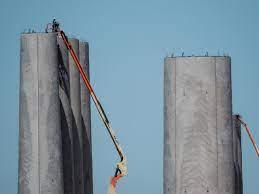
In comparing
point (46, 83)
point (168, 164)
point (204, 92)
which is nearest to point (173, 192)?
point (168, 164)

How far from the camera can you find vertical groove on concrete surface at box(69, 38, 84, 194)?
8631 cm

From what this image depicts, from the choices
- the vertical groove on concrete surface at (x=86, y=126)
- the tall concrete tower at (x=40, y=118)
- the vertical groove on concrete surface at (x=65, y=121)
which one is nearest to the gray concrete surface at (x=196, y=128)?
the vertical groove on concrete surface at (x=65, y=121)

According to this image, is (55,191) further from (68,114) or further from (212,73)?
(212,73)

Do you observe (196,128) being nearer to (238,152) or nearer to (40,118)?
(40,118)

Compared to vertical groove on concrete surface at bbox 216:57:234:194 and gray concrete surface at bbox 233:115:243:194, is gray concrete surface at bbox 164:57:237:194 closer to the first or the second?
vertical groove on concrete surface at bbox 216:57:234:194

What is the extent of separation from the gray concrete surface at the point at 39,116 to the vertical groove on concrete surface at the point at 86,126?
15557 mm

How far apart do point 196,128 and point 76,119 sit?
1037 cm

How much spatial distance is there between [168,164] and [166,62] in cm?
674

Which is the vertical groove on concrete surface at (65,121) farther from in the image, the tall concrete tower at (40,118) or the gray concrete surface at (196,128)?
the gray concrete surface at (196,128)

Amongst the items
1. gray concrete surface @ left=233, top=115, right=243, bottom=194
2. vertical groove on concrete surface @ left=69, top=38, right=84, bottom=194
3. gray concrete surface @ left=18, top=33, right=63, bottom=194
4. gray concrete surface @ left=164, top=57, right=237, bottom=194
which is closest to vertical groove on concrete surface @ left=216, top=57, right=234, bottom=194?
gray concrete surface @ left=164, top=57, right=237, bottom=194

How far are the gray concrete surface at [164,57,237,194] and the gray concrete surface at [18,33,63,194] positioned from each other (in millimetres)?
9342

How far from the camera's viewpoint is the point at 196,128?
8056 cm

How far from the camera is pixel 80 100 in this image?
8869 centimetres

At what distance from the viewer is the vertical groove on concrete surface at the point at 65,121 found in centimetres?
7850
